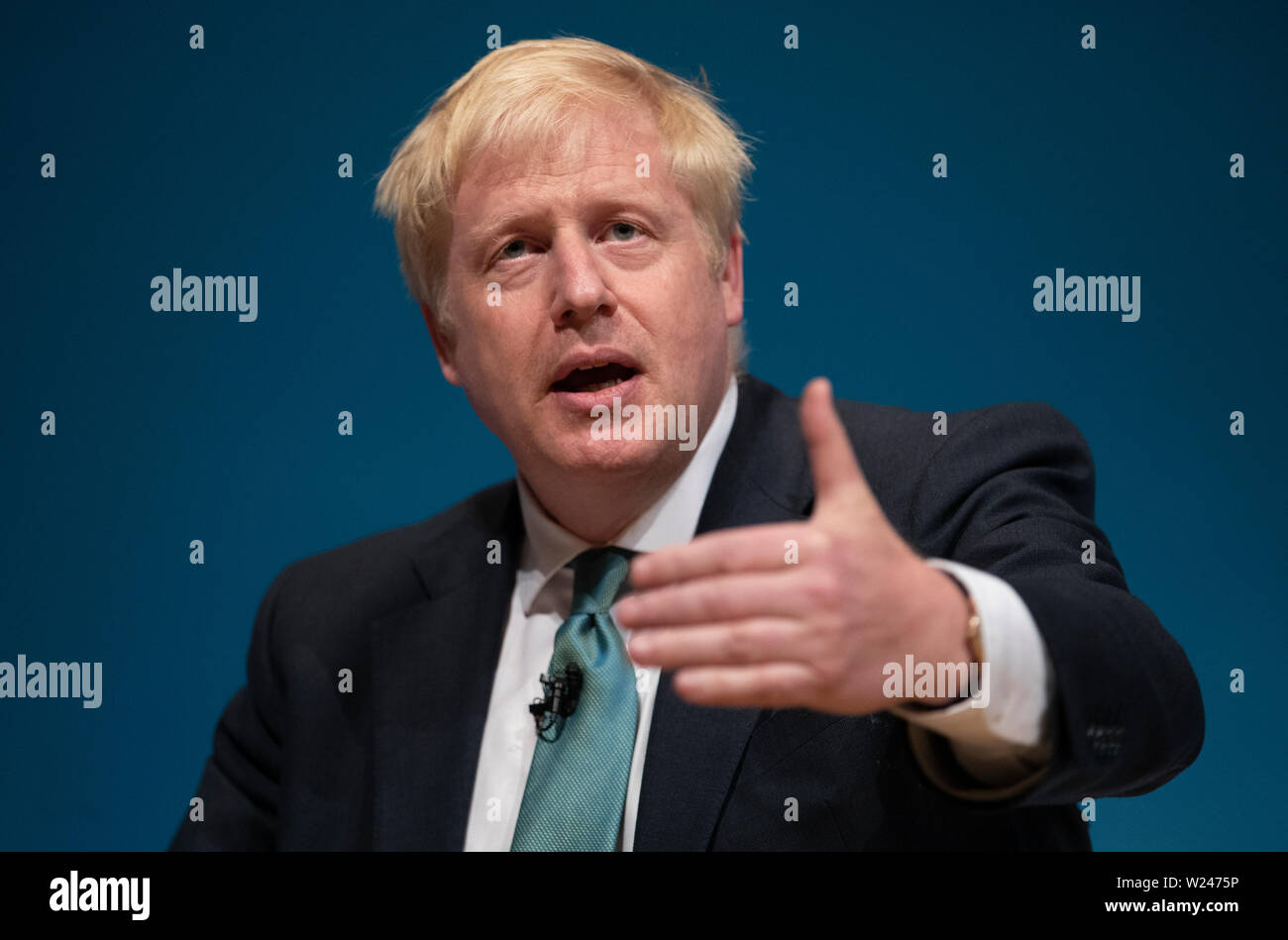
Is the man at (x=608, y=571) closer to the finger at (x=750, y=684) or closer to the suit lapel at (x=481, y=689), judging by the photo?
the suit lapel at (x=481, y=689)

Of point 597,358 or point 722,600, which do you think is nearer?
point 722,600

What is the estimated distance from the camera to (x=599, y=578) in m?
1.96

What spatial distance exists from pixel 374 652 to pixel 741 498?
0.66m

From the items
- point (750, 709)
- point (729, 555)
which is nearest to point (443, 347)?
point (750, 709)

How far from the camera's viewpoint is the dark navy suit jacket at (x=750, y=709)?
4.45 ft

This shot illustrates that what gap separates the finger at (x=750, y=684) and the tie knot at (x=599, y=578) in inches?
31.5

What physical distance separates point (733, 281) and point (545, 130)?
1.44 feet

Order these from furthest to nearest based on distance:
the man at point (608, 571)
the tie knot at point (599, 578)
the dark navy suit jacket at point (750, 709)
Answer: the tie knot at point (599, 578), the man at point (608, 571), the dark navy suit jacket at point (750, 709)

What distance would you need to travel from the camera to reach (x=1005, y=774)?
130 centimetres

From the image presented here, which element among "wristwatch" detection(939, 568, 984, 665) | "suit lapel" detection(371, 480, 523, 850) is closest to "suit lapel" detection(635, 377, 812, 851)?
"suit lapel" detection(371, 480, 523, 850)

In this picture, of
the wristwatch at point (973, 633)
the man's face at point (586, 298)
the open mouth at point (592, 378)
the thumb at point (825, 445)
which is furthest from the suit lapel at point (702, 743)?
the thumb at point (825, 445)

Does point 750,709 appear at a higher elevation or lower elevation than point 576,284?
lower

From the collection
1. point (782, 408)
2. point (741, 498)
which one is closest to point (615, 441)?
point (741, 498)

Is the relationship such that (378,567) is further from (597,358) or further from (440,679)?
(597,358)
